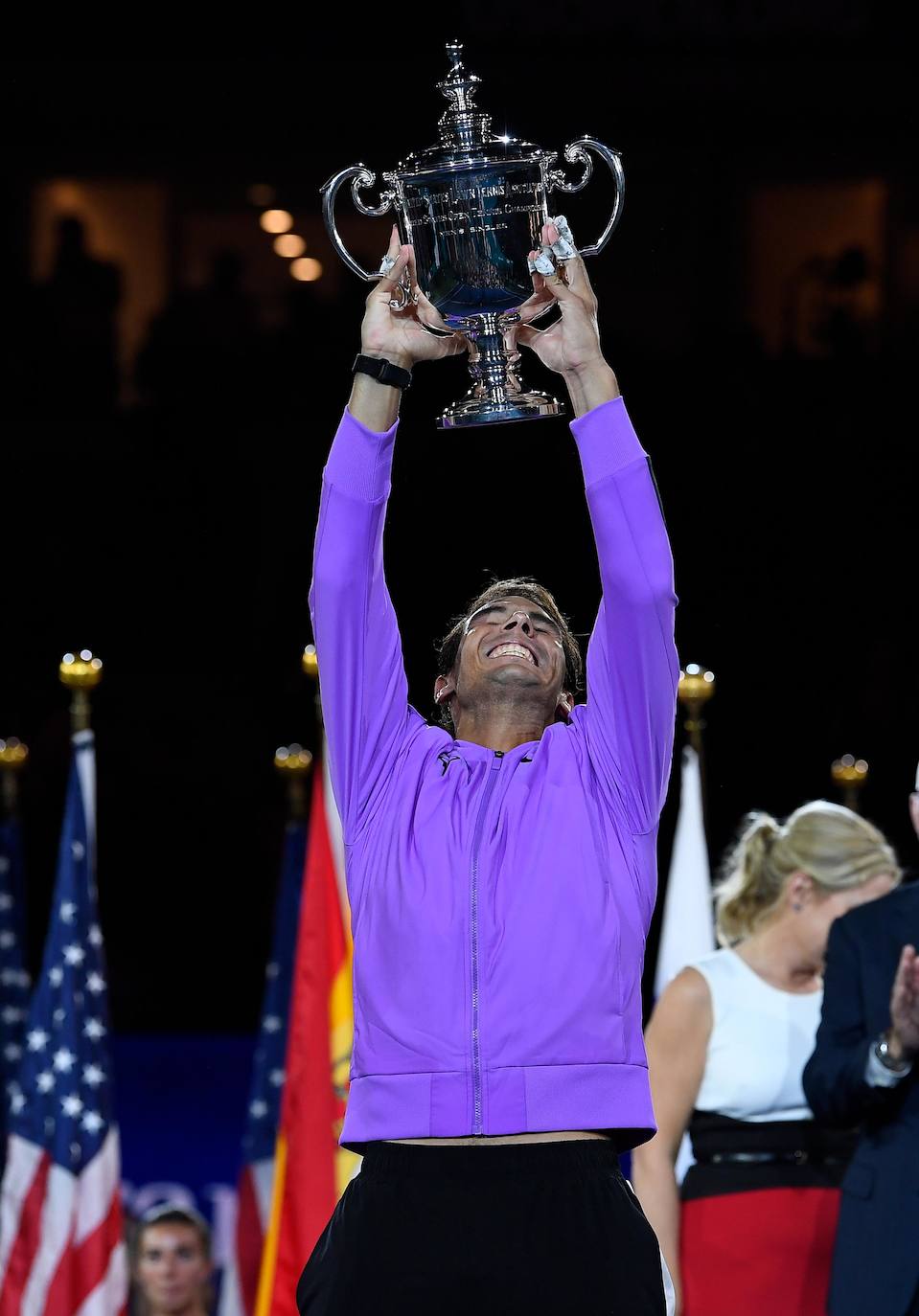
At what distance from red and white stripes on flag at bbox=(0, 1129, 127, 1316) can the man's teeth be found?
2267 mm

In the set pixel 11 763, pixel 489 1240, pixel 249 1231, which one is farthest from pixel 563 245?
pixel 249 1231

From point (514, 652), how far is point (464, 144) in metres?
0.61

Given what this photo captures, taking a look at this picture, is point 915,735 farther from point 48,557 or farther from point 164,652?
point 48,557

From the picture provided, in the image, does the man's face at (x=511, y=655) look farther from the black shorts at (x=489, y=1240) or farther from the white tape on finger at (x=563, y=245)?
the black shorts at (x=489, y=1240)

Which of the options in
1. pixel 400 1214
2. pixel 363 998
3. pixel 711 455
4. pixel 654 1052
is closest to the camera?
pixel 400 1214

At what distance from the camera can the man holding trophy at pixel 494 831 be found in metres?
1.77

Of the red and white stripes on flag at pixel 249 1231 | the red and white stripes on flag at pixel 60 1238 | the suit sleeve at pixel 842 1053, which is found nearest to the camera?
the suit sleeve at pixel 842 1053

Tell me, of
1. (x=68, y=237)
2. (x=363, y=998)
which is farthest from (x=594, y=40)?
(x=363, y=998)

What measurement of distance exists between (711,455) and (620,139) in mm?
1099

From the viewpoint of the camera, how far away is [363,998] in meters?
1.91

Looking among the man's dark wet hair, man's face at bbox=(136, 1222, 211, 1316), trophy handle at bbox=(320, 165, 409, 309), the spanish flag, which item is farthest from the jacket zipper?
man's face at bbox=(136, 1222, 211, 1316)

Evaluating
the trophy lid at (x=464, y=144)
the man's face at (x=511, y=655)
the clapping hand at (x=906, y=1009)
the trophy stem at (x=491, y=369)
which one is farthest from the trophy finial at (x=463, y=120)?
the clapping hand at (x=906, y=1009)

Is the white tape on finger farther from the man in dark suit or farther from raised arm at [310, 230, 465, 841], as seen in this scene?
the man in dark suit

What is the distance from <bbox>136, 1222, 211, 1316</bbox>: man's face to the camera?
4.02 meters
